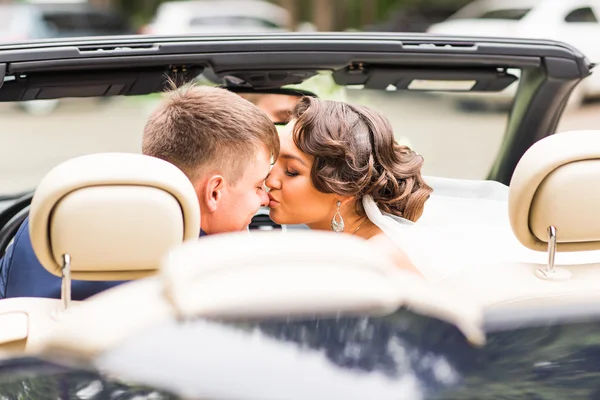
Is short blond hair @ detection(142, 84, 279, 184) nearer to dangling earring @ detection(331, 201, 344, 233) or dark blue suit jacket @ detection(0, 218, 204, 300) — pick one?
dark blue suit jacket @ detection(0, 218, 204, 300)

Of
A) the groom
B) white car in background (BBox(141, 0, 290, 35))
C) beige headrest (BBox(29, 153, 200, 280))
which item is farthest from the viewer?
white car in background (BBox(141, 0, 290, 35))

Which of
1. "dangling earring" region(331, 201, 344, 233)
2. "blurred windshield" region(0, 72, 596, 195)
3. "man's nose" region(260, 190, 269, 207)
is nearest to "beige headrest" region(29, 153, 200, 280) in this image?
"man's nose" region(260, 190, 269, 207)

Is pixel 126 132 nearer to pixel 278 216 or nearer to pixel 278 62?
pixel 278 62

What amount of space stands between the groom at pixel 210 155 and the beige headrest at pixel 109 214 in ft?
1.72

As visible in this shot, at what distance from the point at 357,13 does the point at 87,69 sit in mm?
19176

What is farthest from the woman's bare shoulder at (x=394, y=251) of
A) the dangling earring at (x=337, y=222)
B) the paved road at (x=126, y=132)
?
the paved road at (x=126, y=132)

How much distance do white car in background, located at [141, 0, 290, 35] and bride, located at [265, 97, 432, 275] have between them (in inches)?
483

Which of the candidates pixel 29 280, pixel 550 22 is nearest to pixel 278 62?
pixel 29 280

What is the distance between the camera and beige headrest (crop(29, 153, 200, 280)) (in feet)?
5.52

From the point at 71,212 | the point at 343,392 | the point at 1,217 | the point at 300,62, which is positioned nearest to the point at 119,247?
the point at 71,212

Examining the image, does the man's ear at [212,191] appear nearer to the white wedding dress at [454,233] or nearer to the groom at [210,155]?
the groom at [210,155]

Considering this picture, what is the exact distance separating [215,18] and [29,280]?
15.9 metres

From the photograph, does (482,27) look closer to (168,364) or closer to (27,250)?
(27,250)

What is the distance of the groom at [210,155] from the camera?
2.28m
